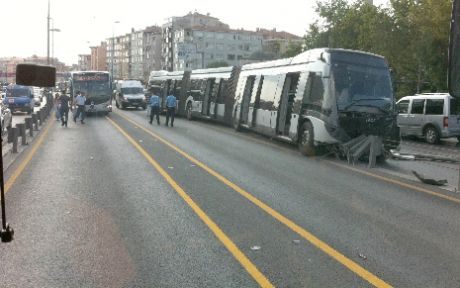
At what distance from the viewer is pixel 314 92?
15.3 metres

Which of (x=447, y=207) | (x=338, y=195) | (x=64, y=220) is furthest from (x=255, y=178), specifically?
(x=64, y=220)

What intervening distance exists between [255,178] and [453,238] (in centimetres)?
492

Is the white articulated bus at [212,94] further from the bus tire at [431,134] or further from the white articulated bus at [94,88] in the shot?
the bus tire at [431,134]

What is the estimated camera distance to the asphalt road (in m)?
5.36

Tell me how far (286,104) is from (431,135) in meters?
7.85

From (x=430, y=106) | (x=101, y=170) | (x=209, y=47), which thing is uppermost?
(x=209, y=47)

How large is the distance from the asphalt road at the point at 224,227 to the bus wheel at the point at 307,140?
2094 mm

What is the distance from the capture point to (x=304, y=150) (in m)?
15.5

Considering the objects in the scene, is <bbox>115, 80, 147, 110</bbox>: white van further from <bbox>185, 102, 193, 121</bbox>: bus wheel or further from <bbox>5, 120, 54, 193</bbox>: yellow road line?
<bbox>5, 120, 54, 193</bbox>: yellow road line

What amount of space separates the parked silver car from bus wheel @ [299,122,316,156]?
8.35 m

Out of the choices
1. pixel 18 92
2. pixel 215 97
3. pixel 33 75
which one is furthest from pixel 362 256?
pixel 18 92

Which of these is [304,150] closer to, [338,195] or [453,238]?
[338,195]

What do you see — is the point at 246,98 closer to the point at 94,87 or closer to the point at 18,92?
the point at 94,87

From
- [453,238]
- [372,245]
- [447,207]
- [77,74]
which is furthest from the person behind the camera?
[77,74]
